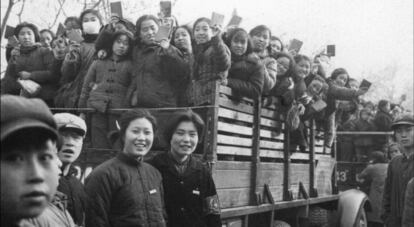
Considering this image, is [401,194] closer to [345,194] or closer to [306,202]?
[306,202]

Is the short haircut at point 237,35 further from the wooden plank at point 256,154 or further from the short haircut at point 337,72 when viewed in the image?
the short haircut at point 337,72

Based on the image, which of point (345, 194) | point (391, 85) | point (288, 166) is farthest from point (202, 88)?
point (391, 85)

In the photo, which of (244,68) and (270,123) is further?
(270,123)

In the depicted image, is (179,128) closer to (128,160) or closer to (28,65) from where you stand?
(128,160)

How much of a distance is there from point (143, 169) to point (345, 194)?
5217 mm

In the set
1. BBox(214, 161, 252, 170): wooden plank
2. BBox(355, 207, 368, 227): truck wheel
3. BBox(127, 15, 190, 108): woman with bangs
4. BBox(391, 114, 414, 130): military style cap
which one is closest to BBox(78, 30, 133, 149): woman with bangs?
BBox(127, 15, 190, 108): woman with bangs

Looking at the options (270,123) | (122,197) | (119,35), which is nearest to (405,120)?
(270,123)

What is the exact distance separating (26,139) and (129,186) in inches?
84.2

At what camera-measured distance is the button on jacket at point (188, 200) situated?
3.84 m

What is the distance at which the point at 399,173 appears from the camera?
5688mm

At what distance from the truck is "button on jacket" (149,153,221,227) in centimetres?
47

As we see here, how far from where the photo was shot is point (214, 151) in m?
4.39

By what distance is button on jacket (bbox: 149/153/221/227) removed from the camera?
3.84 meters

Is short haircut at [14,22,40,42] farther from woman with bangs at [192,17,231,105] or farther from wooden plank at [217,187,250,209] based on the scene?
wooden plank at [217,187,250,209]
